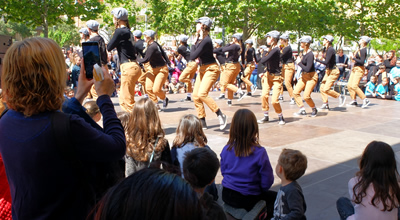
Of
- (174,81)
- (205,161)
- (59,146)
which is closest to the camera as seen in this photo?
(59,146)

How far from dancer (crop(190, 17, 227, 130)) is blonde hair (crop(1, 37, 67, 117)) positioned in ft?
21.7

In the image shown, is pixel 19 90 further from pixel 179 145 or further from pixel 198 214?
pixel 179 145

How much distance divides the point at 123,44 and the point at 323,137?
14.0ft

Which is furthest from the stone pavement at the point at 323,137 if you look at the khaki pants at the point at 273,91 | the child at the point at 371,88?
the child at the point at 371,88

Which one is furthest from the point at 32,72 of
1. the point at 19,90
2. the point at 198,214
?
the point at 198,214

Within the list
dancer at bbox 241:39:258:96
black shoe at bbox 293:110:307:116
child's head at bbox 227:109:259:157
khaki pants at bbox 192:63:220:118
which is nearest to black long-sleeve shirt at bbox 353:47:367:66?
A: black shoe at bbox 293:110:307:116

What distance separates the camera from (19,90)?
6.19 ft

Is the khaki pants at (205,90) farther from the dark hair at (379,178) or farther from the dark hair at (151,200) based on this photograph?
the dark hair at (151,200)

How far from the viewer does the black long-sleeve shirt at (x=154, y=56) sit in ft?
34.8

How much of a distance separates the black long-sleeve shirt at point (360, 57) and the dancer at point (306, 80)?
218cm

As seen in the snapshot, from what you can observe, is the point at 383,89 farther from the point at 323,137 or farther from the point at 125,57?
the point at 125,57

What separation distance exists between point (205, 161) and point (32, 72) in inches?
64.1

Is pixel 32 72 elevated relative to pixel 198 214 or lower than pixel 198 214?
elevated

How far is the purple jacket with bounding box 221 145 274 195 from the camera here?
12.8 ft
